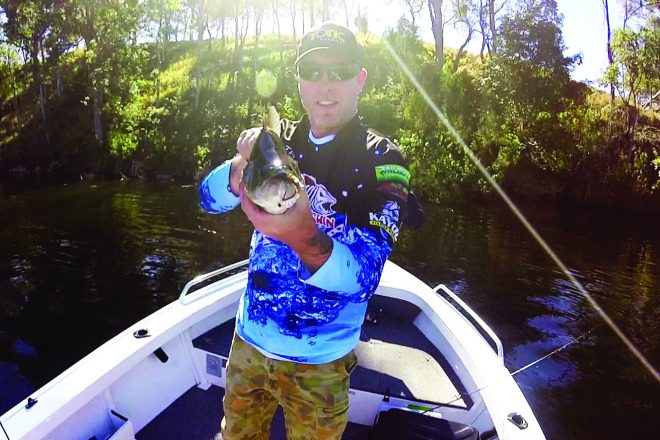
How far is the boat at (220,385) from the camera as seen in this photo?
3.31 meters

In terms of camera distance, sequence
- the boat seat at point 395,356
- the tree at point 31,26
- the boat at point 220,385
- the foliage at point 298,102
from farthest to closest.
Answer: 1. the tree at point 31,26
2. the foliage at point 298,102
3. the boat seat at point 395,356
4. the boat at point 220,385

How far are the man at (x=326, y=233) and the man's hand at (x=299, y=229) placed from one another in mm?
209

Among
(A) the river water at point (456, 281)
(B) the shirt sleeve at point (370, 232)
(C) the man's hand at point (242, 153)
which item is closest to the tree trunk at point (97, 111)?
(A) the river water at point (456, 281)

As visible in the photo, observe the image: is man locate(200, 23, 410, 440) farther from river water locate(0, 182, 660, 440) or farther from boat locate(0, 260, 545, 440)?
river water locate(0, 182, 660, 440)

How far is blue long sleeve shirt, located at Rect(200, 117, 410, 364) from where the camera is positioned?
1.89m

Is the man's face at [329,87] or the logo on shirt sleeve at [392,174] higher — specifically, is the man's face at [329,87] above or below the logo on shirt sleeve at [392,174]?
above

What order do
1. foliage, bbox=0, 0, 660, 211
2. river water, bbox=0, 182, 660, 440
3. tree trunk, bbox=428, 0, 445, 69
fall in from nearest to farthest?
1. river water, bbox=0, 182, 660, 440
2. foliage, bbox=0, 0, 660, 211
3. tree trunk, bbox=428, 0, 445, 69

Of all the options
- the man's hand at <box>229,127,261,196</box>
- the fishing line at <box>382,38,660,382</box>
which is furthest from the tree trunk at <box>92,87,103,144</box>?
the man's hand at <box>229,127,261,196</box>

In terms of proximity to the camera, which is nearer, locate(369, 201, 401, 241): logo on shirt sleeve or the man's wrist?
the man's wrist

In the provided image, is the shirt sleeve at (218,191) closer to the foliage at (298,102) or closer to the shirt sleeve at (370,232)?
the shirt sleeve at (370,232)

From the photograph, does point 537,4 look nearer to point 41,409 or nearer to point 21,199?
point 21,199

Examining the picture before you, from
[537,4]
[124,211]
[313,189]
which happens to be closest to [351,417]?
[313,189]

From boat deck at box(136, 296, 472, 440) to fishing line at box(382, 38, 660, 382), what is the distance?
6.02 metres

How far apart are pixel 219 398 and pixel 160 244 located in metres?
10.9
